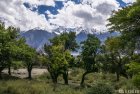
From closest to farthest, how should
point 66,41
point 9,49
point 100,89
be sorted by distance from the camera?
1. point 100,89
2. point 9,49
3. point 66,41

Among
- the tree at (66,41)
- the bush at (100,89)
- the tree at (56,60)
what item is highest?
the tree at (66,41)

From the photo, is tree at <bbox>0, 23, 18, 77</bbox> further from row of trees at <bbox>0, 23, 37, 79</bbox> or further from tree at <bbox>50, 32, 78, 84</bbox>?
tree at <bbox>50, 32, 78, 84</bbox>

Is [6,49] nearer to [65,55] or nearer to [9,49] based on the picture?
[9,49]

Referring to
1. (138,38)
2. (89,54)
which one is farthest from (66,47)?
(138,38)

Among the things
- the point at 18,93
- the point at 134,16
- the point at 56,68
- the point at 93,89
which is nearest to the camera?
the point at 134,16

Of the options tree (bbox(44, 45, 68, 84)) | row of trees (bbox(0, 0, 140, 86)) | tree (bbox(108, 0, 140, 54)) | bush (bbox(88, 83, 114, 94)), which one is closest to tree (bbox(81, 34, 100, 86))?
row of trees (bbox(0, 0, 140, 86))

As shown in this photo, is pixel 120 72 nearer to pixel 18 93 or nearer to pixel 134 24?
pixel 18 93

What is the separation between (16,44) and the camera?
5894 centimetres

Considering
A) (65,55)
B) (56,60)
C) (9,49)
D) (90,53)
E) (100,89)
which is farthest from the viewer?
(90,53)

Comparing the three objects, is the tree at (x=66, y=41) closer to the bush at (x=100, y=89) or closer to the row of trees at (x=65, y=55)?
the row of trees at (x=65, y=55)

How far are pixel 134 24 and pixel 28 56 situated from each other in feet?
127

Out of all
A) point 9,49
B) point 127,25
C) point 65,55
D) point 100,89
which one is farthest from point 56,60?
Answer: point 127,25

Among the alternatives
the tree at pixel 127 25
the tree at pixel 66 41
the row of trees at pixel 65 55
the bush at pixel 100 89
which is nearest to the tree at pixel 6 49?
the row of trees at pixel 65 55

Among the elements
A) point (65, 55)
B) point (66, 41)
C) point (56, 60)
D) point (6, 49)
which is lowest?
point (56, 60)
